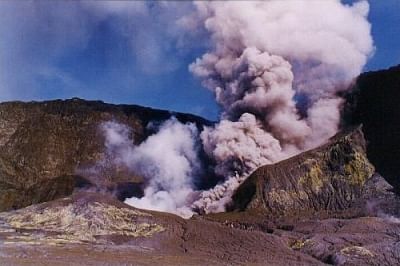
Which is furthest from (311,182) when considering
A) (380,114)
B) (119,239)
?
(119,239)

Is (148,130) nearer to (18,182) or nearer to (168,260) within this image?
(18,182)

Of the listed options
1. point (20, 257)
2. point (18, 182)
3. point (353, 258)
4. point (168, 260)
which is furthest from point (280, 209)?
point (18, 182)

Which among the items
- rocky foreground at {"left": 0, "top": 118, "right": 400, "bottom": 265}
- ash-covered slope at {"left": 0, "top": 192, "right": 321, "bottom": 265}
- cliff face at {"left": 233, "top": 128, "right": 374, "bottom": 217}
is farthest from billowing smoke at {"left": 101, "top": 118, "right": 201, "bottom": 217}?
ash-covered slope at {"left": 0, "top": 192, "right": 321, "bottom": 265}

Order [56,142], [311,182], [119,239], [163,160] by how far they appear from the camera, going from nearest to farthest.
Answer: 1. [119,239]
2. [311,182]
3. [163,160]
4. [56,142]

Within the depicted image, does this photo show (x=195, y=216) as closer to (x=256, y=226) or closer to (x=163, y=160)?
(x=256, y=226)

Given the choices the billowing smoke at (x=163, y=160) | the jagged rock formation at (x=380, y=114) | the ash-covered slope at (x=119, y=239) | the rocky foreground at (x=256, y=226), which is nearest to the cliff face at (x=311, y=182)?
the rocky foreground at (x=256, y=226)

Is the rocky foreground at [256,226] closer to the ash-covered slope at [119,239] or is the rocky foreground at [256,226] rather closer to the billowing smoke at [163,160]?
the ash-covered slope at [119,239]
